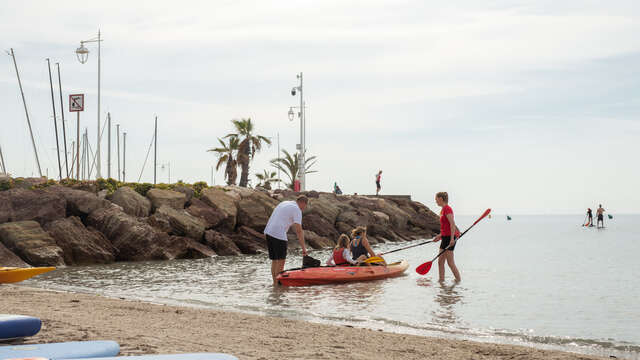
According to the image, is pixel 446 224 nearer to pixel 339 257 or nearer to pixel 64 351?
pixel 339 257

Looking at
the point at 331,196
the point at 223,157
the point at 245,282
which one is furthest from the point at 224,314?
the point at 223,157

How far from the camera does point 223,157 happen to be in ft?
166

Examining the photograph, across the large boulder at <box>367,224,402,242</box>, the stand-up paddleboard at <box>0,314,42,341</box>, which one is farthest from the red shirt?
the large boulder at <box>367,224,402,242</box>

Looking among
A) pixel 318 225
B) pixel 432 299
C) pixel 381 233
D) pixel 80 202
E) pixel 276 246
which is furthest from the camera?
pixel 381 233

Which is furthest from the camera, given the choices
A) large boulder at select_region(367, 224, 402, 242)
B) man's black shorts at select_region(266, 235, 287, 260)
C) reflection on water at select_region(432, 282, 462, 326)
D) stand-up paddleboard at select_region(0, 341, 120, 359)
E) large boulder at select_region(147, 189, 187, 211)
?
large boulder at select_region(367, 224, 402, 242)

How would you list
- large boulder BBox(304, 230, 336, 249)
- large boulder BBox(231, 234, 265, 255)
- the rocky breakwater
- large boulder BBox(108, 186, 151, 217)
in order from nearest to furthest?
the rocky breakwater < large boulder BBox(108, 186, 151, 217) < large boulder BBox(231, 234, 265, 255) < large boulder BBox(304, 230, 336, 249)

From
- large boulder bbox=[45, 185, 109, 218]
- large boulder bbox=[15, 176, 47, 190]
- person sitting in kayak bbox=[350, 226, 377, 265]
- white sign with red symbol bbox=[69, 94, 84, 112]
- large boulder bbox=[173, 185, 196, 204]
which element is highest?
white sign with red symbol bbox=[69, 94, 84, 112]

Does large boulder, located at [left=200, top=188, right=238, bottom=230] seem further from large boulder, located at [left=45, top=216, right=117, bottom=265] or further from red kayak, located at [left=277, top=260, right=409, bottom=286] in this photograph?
red kayak, located at [left=277, top=260, right=409, bottom=286]

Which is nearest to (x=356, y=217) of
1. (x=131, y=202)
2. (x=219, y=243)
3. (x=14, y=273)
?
(x=219, y=243)

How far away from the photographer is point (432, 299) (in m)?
12.2

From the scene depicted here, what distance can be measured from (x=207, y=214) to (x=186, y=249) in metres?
2.92

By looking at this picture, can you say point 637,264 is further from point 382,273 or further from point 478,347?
point 478,347

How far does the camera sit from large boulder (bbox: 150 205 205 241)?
76.9ft

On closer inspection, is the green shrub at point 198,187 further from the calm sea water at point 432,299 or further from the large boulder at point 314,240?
the calm sea water at point 432,299
